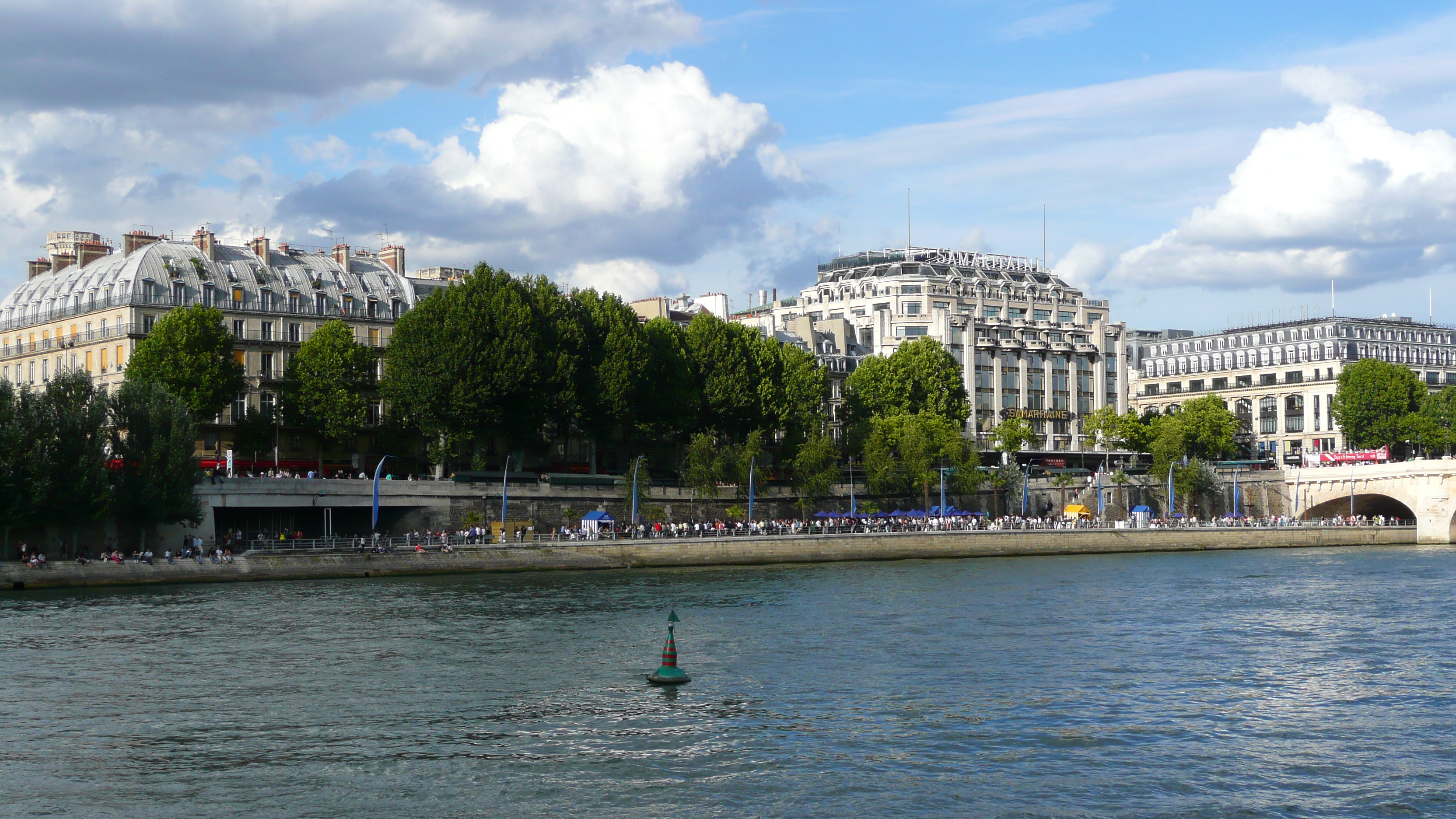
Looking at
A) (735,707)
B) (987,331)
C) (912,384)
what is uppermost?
(987,331)

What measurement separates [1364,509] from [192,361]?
96323 mm

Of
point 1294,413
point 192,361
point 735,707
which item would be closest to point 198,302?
point 192,361

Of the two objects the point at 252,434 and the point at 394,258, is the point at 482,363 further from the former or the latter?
the point at 394,258

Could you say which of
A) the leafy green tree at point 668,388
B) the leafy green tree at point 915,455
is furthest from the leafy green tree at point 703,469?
the leafy green tree at point 915,455

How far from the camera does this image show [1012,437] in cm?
13825

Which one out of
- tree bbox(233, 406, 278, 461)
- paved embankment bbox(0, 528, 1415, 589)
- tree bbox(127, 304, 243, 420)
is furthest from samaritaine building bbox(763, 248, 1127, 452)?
tree bbox(127, 304, 243, 420)

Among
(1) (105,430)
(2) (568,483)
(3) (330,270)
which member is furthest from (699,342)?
(1) (105,430)

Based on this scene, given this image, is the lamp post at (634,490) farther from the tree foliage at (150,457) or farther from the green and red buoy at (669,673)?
the green and red buoy at (669,673)

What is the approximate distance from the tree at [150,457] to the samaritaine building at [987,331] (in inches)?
3117

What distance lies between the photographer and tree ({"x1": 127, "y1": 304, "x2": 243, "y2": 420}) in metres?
93.3

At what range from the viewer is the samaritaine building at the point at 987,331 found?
512ft

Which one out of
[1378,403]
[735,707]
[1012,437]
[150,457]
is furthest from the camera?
[1378,403]

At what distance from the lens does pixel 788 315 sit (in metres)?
175

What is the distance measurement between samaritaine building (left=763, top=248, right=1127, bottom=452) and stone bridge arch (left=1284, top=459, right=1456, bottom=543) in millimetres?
27512
